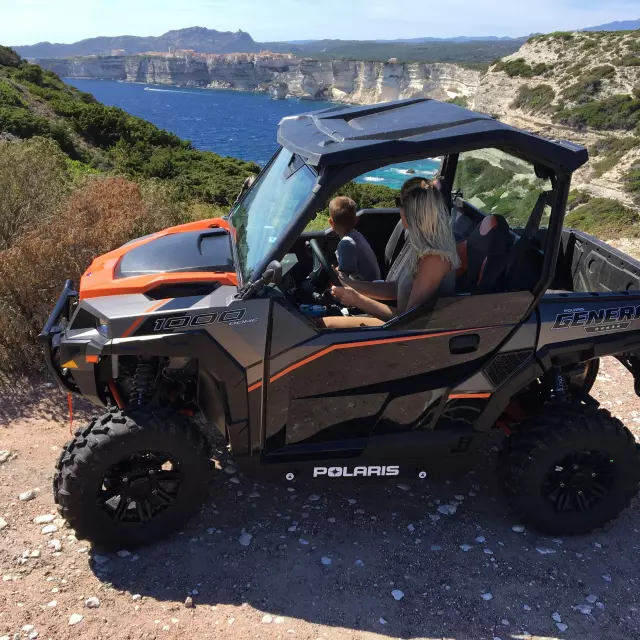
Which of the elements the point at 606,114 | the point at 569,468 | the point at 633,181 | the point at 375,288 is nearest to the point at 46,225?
the point at 375,288

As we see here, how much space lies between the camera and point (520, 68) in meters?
57.6

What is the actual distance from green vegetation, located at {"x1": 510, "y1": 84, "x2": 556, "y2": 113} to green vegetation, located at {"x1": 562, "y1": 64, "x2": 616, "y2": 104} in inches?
51.3

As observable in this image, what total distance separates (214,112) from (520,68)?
81.0m

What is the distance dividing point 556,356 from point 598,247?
1.10m

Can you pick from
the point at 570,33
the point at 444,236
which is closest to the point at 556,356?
the point at 444,236

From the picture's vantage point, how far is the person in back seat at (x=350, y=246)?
13.0 feet

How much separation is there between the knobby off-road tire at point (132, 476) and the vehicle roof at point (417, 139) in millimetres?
1605

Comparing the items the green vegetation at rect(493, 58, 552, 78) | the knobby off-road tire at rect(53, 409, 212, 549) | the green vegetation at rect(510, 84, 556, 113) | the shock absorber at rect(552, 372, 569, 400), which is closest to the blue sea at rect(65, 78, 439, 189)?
the green vegetation at rect(510, 84, 556, 113)

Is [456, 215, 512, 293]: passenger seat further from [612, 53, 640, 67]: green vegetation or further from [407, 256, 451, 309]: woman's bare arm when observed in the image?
[612, 53, 640, 67]: green vegetation

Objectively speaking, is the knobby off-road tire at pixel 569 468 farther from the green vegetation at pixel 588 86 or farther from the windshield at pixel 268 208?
the green vegetation at pixel 588 86

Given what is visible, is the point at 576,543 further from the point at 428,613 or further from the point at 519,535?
the point at 428,613

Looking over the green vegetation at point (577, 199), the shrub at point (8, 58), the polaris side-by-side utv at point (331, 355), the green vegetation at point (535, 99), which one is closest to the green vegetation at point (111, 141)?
the shrub at point (8, 58)

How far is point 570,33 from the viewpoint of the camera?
198 feet

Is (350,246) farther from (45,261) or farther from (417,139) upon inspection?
(45,261)
